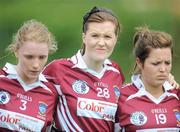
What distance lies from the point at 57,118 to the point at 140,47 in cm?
83

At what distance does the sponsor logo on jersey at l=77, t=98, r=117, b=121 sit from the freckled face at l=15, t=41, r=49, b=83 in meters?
0.41

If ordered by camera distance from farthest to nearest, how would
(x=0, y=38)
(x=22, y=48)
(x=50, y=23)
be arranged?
(x=50, y=23)
(x=0, y=38)
(x=22, y=48)

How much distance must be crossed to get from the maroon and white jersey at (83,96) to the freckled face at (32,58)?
0.30m

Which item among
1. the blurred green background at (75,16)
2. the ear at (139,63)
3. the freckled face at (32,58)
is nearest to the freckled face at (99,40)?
the ear at (139,63)

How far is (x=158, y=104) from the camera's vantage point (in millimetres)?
5742

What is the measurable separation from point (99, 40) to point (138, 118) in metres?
0.65

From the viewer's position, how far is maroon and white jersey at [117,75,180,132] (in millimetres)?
5645

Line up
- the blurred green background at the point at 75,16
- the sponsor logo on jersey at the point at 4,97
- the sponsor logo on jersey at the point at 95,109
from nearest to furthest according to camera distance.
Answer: the sponsor logo on jersey at the point at 4,97 → the sponsor logo on jersey at the point at 95,109 → the blurred green background at the point at 75,16

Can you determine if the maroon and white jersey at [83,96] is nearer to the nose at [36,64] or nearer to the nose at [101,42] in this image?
the nose at [101,42]

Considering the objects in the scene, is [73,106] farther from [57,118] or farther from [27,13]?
[27,13]

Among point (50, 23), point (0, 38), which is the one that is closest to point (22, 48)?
point (0, 38)

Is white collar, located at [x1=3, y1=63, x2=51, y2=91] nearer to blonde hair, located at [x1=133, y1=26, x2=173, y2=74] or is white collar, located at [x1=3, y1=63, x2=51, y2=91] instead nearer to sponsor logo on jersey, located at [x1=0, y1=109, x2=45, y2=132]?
sponsor logo on jersey, located at [x1=0, y1=109, x2=45, y2=132]

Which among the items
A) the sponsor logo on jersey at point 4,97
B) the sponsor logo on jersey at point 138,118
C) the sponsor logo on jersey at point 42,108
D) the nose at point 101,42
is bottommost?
the sponsor logo on jersey at point 138,118

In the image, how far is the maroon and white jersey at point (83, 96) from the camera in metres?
5.61
